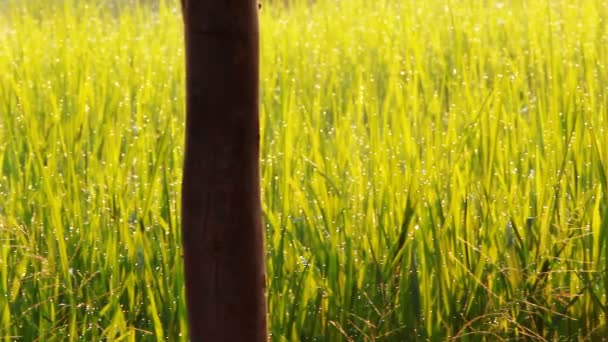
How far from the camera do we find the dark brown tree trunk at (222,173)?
1.55 metres

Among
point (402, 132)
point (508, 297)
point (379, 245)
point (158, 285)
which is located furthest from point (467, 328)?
point (402, 132)

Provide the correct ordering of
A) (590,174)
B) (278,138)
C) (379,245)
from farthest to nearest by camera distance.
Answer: (278,138), (590,174), (379,245)

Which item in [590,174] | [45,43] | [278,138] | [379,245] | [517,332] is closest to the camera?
[517,332]

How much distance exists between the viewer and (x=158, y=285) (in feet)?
7.72

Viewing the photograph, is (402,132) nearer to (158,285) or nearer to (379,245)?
(379,245)

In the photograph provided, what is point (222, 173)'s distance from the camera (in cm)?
157

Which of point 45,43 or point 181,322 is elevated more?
point 45,43

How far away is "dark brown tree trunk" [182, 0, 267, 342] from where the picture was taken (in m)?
1.55

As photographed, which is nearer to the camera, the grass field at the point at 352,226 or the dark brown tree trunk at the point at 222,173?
the dark brown tree trunk at the point at 222,173

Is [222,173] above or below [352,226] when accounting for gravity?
above

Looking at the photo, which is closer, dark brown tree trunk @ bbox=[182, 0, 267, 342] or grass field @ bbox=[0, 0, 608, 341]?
dark brown tree trunk @ bbox=[182, 0, 267, 342]

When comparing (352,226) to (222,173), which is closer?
(222,173)

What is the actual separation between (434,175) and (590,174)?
1.47ft

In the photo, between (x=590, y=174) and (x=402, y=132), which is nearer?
(x=590, y=174)
